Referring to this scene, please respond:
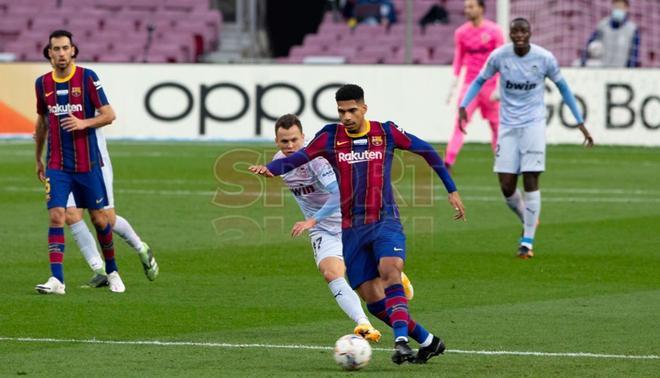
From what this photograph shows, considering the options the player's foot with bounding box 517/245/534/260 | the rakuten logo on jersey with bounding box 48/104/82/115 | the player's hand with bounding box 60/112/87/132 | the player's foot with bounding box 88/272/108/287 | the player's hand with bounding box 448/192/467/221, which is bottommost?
the player's foot with bounding box 517/245/534/260

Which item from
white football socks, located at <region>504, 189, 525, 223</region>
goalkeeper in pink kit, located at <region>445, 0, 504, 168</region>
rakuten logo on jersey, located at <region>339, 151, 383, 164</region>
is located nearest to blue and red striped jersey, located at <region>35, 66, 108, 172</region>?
rakuten logo on jersey, located at <region>339, 151, 383, 164</region>

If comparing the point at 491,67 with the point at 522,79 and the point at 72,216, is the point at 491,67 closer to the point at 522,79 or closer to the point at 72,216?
the point at 522,79

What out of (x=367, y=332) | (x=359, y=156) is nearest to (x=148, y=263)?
(x=367, y=332)

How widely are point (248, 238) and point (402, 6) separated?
19.0 metres

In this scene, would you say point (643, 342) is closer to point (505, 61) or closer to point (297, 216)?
point (505, 61)

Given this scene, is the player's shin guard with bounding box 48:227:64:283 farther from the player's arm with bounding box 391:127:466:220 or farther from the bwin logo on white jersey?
the bwin logo on white jersey

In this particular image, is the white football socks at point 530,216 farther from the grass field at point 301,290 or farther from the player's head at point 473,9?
the player's head at point 473,9

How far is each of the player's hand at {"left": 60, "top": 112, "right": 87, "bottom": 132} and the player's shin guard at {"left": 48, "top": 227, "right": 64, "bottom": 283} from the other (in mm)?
799

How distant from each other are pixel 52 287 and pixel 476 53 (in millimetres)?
10135

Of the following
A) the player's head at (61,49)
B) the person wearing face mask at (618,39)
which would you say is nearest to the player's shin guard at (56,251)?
the player's head at (61,49)

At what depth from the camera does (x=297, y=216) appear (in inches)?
682

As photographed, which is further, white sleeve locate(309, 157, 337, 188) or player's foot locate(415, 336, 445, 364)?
white sleeve locate(309, 157, 337, 188)

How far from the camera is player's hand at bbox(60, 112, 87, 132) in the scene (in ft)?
37.0

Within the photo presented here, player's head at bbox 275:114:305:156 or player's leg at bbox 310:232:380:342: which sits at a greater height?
player's head at bbox 275:114:305:156
